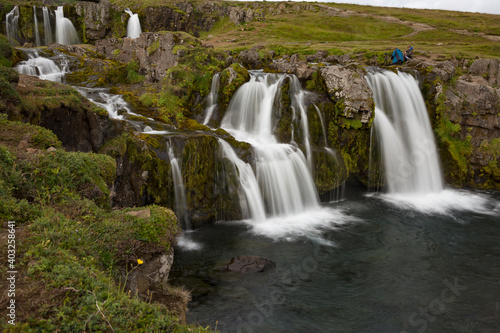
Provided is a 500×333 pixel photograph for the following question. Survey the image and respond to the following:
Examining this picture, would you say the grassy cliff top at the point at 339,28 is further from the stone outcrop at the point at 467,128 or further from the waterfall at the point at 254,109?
the waterfall at the point at 254,109

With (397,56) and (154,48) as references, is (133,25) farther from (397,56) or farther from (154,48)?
(397,56)

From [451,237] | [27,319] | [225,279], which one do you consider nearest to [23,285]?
[27,319]

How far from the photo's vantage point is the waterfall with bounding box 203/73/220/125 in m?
20.3

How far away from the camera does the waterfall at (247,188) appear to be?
47.7 ft

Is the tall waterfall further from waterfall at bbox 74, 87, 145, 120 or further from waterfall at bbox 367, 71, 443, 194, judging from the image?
waterfall at bbox 74, 87, 145, 120

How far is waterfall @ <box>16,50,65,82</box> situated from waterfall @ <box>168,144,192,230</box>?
45.5 ft

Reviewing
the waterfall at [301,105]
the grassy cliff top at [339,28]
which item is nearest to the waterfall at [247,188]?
the waterfall at [301,105]

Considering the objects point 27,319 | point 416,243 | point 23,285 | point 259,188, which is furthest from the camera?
point 259,188

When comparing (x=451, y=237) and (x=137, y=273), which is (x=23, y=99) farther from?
(x=451, y=237)

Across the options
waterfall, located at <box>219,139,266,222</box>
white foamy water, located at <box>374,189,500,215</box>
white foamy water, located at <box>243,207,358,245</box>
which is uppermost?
waterfall, located at <box>219,139,266,222</box>

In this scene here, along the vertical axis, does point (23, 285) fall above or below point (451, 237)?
above

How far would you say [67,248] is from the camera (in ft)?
16.1

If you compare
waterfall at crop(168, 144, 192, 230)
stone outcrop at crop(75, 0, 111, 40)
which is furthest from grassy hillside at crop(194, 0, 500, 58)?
waterfall at crop(168, 144, 192, 230)

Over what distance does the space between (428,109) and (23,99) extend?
22246 mm
